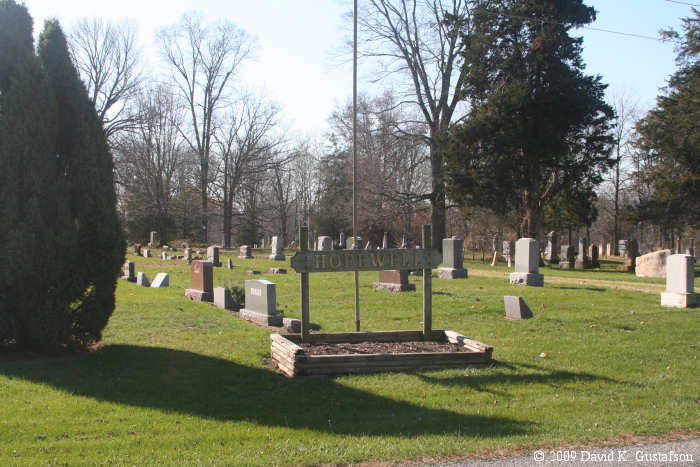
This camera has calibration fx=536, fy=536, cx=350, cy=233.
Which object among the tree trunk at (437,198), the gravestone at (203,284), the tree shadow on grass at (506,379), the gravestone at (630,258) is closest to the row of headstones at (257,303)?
the gravestone at (203,284)

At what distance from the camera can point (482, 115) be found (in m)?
27.7

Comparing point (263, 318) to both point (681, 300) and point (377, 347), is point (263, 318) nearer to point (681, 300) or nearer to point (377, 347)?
point (377, 347)

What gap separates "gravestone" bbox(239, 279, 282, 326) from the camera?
10.3 m

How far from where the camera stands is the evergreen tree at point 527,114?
2720cm

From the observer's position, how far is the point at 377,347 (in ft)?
24.8

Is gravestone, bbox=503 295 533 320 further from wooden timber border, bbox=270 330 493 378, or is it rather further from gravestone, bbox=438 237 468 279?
gravestone, bbox=438 237 468 279

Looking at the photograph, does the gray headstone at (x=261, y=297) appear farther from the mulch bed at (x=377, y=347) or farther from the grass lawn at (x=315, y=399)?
the mulch bed at (x=377, y=347)

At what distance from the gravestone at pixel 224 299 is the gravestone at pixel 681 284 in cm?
1021

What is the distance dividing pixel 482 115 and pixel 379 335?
22.1 m

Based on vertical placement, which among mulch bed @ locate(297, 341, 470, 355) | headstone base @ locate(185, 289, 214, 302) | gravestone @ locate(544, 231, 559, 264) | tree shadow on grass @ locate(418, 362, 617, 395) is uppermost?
gravestone @ locate(544, 231, 559, 264)

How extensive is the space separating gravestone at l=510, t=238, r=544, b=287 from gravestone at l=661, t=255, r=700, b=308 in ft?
15.3

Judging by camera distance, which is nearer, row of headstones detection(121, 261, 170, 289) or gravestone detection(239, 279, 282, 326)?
gravestone detection(239, 279, 282, 326)

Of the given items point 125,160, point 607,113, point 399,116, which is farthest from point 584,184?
point 125,160

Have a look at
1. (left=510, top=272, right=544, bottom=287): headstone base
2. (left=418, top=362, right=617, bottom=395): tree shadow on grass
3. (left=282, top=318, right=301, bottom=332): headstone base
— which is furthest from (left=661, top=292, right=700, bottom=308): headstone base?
(left=282, top=318, right=301, bottom=332): headstone base
